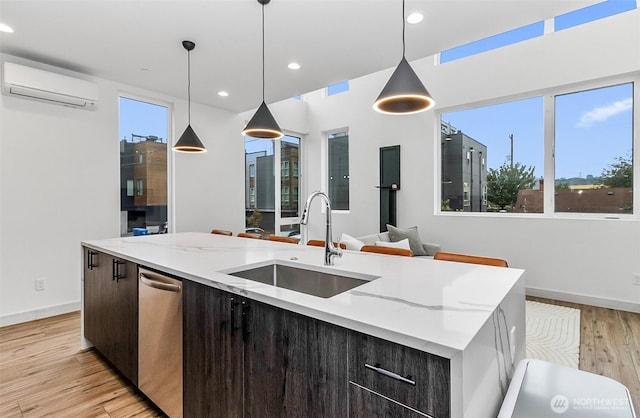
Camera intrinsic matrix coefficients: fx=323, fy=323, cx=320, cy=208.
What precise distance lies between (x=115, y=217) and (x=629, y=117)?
6.18 m

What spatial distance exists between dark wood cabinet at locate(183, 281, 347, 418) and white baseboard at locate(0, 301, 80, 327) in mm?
3033

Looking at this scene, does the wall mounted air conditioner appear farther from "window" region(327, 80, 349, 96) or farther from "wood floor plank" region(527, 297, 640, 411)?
"wood floor plank" region(527, 297, 640, 411)

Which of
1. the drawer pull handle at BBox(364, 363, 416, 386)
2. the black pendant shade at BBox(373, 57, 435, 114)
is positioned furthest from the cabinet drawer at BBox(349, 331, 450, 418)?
the black pendant shade at BBox(373, 57, 435, 114)

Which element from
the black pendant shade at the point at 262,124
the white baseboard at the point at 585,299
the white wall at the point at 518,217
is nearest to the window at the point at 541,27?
the white wall at the point at 518,217

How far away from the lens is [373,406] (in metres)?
0.92

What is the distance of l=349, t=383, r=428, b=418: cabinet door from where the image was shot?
0.86m

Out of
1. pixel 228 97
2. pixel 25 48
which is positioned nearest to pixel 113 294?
pixel 25 48

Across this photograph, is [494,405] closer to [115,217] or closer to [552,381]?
[552,381]

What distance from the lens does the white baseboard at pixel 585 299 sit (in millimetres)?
3525

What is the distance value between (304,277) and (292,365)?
72 centimetres

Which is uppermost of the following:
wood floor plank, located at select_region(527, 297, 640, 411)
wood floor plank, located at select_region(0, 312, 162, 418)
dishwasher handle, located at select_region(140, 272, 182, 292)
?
dishwasher handle, located at select_region(140, 272, 182, 292)

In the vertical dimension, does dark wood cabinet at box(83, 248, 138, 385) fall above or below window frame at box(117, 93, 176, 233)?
below

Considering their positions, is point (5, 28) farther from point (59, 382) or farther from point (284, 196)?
point (284, 196)

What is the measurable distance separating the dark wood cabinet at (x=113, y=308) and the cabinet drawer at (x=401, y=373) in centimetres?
160
